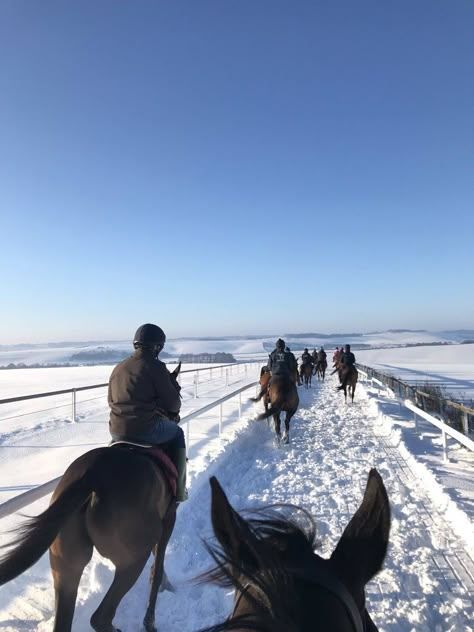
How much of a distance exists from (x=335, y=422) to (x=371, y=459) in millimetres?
4058

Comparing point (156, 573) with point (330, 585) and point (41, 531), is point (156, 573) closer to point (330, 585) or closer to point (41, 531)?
point (41, 531)

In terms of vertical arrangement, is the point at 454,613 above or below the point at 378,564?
below

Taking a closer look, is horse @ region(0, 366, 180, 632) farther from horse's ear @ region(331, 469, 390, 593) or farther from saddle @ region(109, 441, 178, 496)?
horse's ear @ region(331, 469, 390, 593)

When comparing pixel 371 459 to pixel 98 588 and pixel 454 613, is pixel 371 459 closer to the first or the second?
pixel 454 613

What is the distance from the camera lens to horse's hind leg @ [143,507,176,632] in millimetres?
3121

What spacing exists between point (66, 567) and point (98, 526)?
0.29 metres

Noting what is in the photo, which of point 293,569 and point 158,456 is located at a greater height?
point 293,569

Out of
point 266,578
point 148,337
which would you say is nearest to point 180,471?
point 148,337

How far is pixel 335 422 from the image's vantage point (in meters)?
11.8

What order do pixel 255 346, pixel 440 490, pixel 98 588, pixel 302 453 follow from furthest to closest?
pixel 255 346 → pixel 302 453 → pixel 440 490 → pixel 98 588

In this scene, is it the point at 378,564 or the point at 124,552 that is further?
the point at 124,552

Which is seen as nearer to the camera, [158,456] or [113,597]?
[113,597]

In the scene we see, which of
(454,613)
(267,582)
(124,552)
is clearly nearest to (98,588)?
(124,552)

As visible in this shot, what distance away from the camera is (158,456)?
3355 mm
